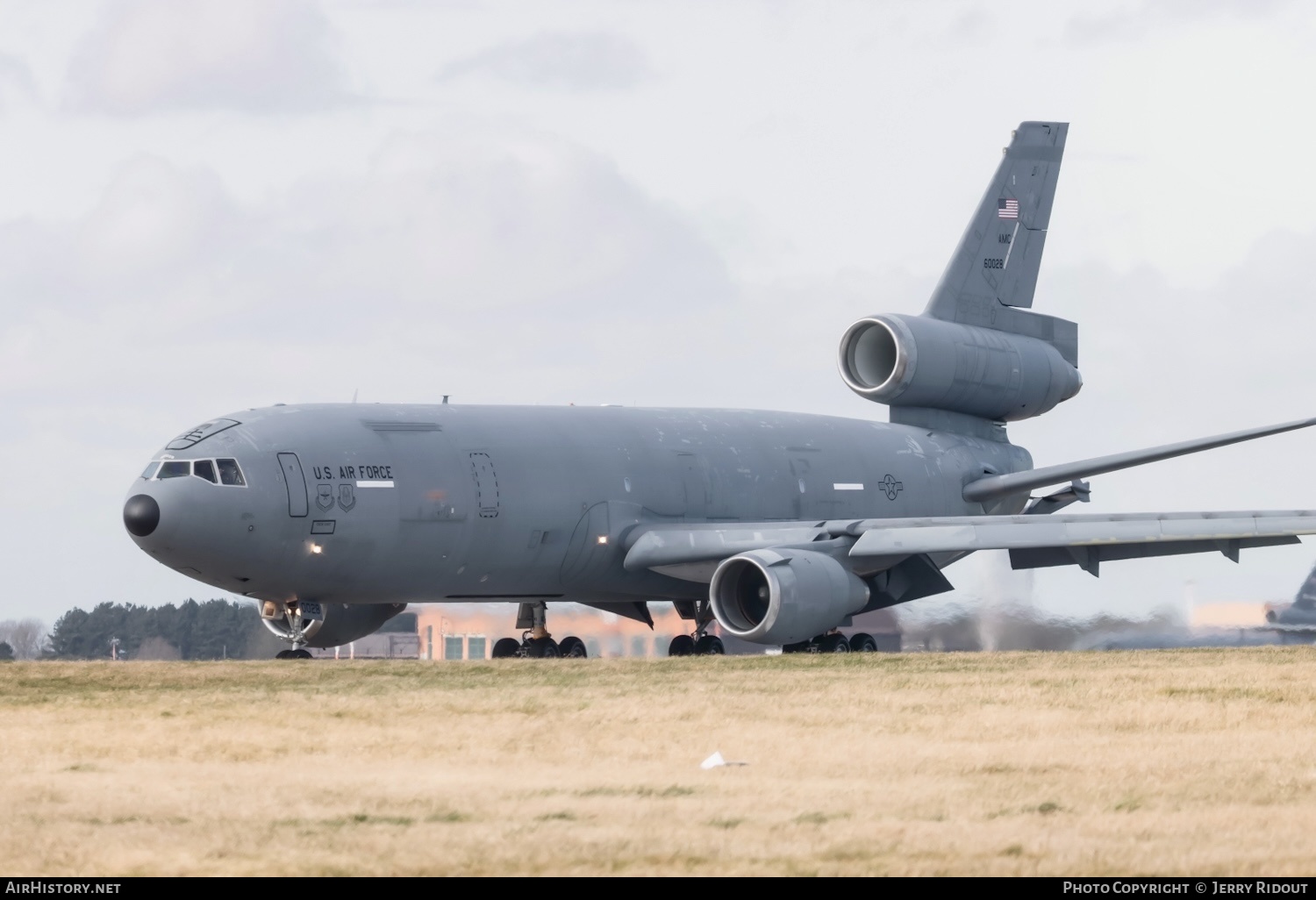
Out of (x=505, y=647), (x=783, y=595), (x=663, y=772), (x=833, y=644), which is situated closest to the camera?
(x=663, y=772)

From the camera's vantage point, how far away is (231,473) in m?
22.9

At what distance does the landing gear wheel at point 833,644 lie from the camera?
26.8 m

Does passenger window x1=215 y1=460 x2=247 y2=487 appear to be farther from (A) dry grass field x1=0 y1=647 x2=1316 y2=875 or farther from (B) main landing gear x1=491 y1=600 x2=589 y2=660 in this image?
(B) main landing gear x1=491 y1=600 x2=589 y2=660

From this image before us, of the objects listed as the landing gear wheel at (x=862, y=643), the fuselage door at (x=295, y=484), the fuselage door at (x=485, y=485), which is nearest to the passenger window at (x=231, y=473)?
the fuselage door at (x=295, y=484)

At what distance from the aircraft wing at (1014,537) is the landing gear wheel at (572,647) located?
5.91ft

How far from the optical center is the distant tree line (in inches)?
Result: 1141

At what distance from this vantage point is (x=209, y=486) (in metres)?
22.7

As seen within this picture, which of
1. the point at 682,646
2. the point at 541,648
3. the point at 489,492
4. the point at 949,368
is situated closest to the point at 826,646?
the point at 682,646

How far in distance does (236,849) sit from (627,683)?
9124 mm

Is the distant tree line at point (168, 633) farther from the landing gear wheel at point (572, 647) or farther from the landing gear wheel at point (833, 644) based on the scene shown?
the landing gear wheel at point (833, 644)

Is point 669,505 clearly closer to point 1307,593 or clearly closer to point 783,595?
point 783,595

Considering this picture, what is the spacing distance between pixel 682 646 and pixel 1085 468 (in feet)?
23.5

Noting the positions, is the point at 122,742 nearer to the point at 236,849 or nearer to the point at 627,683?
the point at 236,849

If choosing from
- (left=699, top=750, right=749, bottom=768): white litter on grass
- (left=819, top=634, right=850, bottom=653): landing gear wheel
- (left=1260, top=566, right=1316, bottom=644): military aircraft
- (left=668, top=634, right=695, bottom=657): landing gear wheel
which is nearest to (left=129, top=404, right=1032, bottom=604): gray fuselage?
(left=668, top=634, right=695, bottom=657): landing gear wheel
